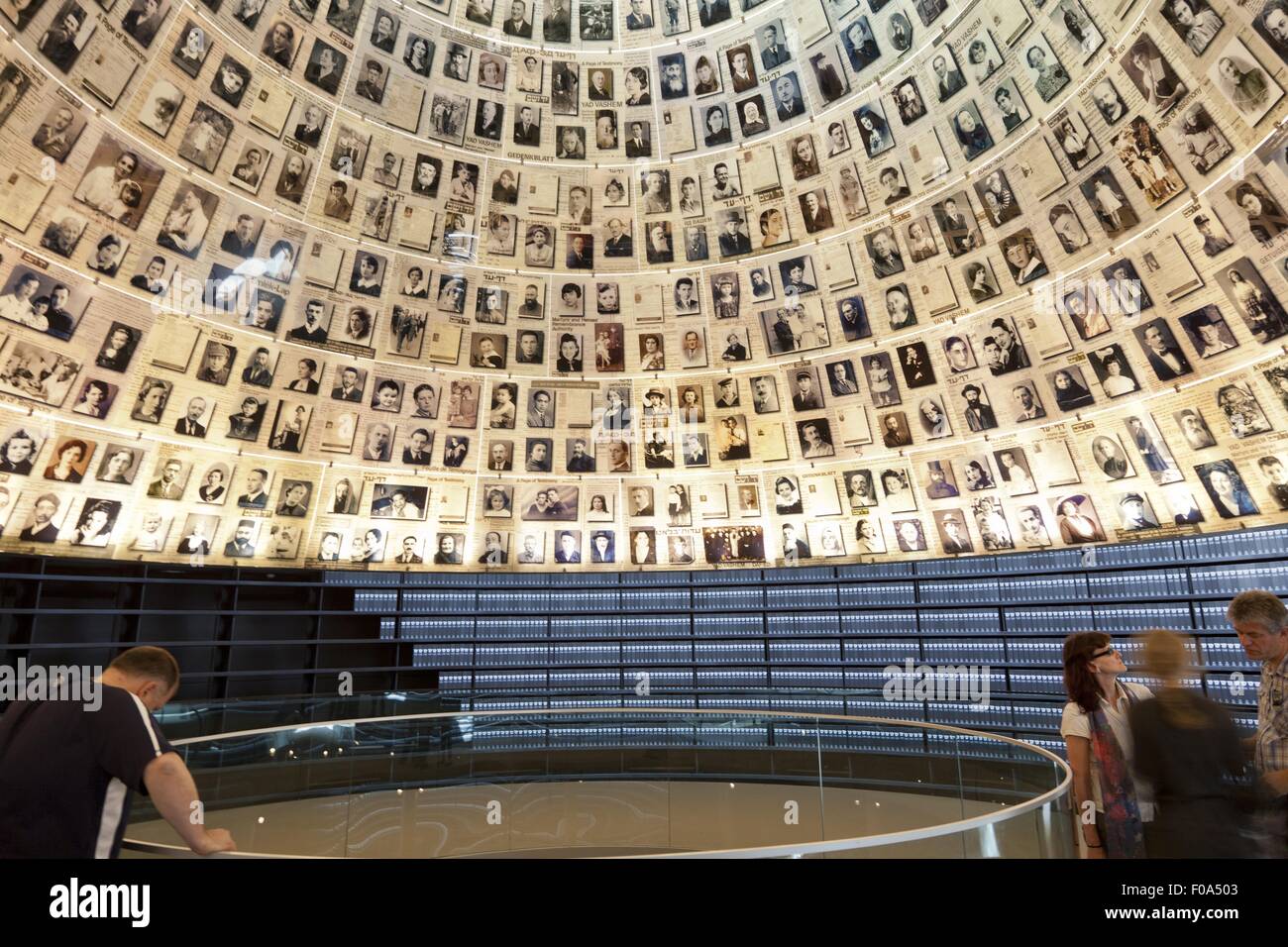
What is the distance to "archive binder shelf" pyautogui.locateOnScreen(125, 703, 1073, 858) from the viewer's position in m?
5.87

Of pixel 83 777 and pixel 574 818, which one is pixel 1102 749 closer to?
pixel 83 777

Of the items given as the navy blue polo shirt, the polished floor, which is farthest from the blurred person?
the navy blue polo shirt

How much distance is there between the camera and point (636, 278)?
40.6 feet

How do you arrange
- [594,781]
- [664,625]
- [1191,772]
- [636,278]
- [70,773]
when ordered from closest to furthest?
[70,773] < [1191,772] < [594,781] < [664,625] < [636,278]

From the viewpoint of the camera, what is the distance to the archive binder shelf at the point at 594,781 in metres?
5.87

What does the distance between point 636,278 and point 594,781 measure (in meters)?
7.79

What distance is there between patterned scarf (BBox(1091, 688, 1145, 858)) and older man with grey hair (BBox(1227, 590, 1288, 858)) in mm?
497

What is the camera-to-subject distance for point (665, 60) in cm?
1180

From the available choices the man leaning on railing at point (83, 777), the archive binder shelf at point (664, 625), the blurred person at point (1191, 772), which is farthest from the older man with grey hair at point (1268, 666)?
the archive binder shelf at point (664, 625)

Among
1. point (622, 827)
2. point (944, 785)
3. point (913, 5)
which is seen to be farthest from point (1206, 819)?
point (913, 5)

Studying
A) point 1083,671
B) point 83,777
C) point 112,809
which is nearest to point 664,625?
point 1083,671

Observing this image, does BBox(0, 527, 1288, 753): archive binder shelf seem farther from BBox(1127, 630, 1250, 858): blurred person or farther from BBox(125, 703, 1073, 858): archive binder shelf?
BBox(1127, 630, 1250, 858): blurred person

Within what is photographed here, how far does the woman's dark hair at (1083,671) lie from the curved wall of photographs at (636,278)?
5537 mm

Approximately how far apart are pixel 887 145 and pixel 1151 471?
5.34 metres
